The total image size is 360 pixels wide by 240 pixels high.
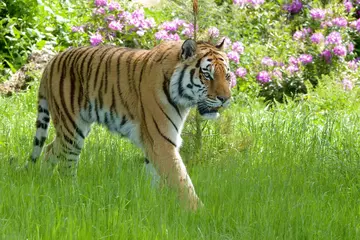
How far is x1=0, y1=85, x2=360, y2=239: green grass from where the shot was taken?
13.9 feet

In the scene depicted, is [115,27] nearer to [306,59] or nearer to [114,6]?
[114,6]

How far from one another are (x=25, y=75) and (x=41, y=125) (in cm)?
329

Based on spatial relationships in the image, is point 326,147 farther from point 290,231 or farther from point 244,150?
point 290,231

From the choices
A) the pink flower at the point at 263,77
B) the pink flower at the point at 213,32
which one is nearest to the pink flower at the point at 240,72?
the pink flower at the point at 263,77

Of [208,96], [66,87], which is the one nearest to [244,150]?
[208,96]

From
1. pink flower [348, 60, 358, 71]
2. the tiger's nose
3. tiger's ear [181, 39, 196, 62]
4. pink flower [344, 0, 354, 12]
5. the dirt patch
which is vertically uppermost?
tiger's ear [181, 39, 196, 62]

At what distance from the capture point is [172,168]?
205 inches

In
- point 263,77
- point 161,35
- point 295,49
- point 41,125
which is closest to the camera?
point 41,125

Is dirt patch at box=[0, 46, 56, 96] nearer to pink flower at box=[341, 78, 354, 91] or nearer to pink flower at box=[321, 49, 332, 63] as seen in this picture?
pink flower at box=[321, 49, 332, 63]

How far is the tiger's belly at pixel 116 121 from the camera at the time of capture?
5508 millimetres

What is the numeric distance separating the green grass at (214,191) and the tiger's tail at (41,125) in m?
0.21

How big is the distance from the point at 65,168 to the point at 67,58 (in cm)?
89

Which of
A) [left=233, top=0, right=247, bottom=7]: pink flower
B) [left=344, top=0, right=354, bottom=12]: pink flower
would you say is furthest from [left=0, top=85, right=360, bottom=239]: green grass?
[left=344, top=0, right=354, bottom=12]: pink flower

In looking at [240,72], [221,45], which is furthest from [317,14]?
[221,45]
